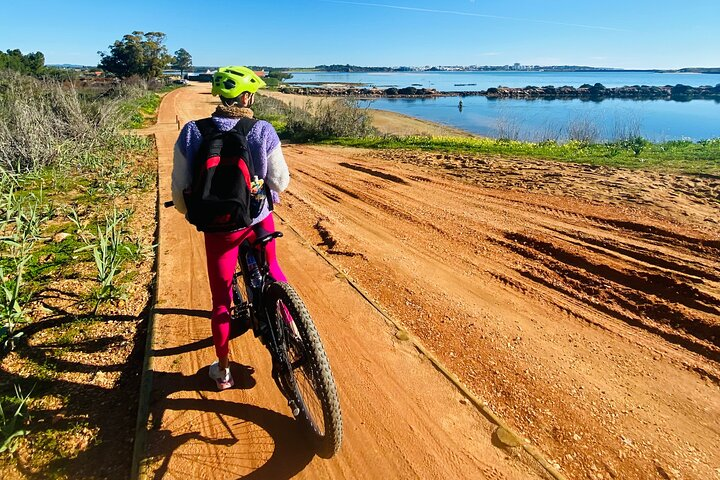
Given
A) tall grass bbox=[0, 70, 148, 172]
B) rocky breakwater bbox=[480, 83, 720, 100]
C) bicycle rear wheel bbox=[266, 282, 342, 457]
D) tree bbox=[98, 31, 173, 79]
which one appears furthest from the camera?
rocky breakwater bbox=[480, 83, 720, 100]

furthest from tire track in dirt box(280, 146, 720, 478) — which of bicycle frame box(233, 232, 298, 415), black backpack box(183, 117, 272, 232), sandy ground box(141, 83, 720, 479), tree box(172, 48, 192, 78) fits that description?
tree box(172, 48, 192, 78)

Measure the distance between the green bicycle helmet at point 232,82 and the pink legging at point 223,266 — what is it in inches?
31.1

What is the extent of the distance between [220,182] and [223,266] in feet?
1.89

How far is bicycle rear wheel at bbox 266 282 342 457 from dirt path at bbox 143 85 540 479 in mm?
210

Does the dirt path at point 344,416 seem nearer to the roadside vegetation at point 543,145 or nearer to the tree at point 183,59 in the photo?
the roadside vegetation at point 543,145

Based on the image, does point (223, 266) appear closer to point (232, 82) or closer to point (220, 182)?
point (220, 182)

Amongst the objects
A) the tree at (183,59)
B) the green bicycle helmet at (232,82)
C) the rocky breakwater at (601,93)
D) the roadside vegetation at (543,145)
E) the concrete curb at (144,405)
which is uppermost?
→ the tree at (183,59)

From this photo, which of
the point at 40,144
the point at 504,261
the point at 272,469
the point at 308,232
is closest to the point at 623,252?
the point at 504,261

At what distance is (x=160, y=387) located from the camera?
2828 millimetres

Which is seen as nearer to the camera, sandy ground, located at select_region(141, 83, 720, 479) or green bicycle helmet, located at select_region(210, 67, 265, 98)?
green bicycle helmet, located at select_region(210, 67, 265, 98)

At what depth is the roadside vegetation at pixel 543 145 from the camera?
888cm

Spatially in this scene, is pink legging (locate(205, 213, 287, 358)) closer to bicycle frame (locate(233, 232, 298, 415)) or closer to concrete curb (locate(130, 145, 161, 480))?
bicycle frame (locate(233, 232, 298, 415))

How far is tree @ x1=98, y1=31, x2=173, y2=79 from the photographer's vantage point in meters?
44.0

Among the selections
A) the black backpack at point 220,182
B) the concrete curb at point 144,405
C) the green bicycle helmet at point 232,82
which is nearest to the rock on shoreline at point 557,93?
the concrete curb at point 144,405
